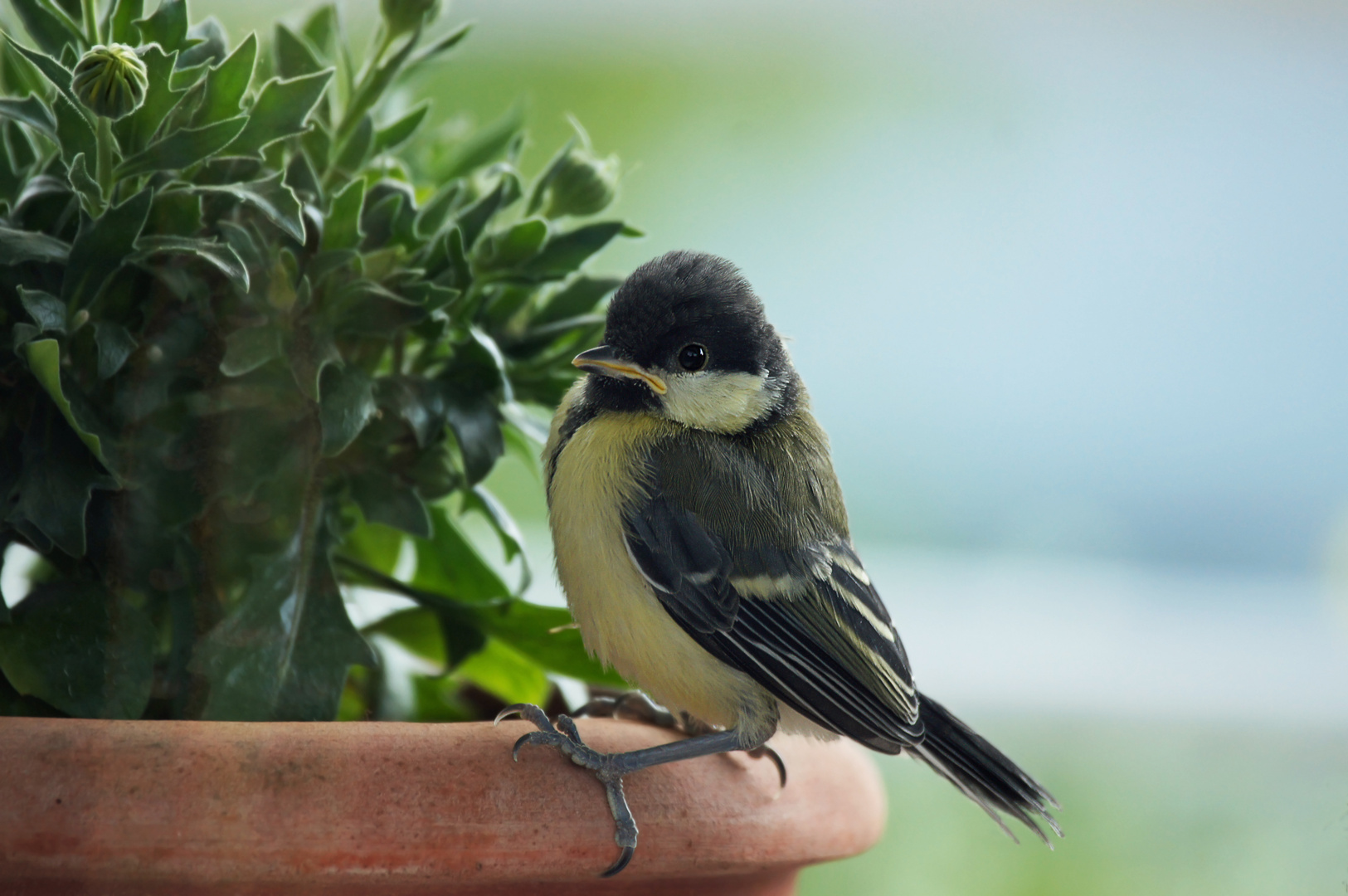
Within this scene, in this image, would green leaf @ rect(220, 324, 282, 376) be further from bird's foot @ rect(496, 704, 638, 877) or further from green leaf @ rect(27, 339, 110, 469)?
bird's foot @ rect(496, 704, 638, 877)

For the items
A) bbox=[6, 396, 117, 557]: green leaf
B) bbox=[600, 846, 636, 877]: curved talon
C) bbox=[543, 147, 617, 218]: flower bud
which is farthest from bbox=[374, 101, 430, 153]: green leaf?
bbox=[600, 846, 636, 877]: curved talon

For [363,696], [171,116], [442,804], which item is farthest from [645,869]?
[171,116]

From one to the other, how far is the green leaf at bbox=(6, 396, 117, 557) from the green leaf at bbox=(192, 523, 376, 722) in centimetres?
11

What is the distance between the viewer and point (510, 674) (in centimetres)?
92

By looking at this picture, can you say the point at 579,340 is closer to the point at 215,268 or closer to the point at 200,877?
the point at 215,268

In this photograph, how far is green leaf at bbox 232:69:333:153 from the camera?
0.65 meters

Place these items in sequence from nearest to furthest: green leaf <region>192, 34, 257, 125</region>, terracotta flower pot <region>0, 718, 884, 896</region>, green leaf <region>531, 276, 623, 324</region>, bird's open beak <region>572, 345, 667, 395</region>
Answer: terracotta flower pot <region>0, 718, 884, 896</region>
green leaf <region>192, 34, 257, 125</region>
bird's open beak <region>572, 345, 667, 395</region>
green leaf <region>531, 276, 623, 324</region>

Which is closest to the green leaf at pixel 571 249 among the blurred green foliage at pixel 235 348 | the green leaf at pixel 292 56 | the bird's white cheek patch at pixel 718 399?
Answer: the blurred green foliage at pixel 235 348

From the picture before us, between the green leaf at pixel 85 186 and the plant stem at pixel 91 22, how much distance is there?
3.4 inches

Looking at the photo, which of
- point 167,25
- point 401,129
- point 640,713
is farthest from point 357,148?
point 640,713

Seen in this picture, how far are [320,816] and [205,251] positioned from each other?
32 cm

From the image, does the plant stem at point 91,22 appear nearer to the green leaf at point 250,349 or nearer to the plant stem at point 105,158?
the plant stem at point 105,158

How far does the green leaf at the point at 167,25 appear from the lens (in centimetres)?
65

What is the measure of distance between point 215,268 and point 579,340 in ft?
0.94
